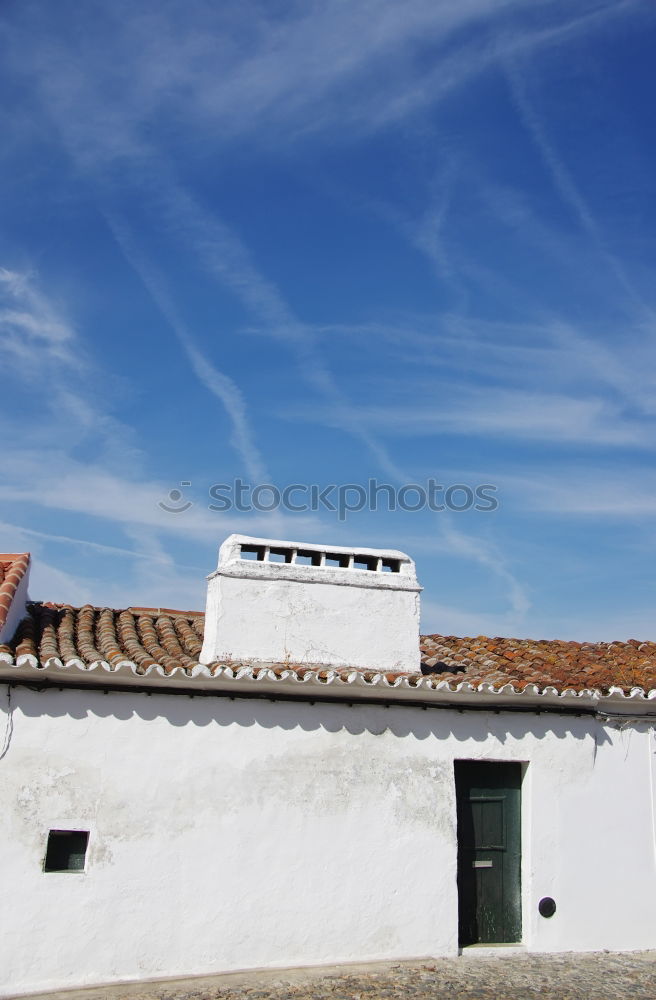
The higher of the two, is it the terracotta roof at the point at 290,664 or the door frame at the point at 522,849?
the terracotta roof at the point at 290,664

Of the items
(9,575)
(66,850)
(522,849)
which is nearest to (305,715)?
(66,850)

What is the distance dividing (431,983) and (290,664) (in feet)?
11.3

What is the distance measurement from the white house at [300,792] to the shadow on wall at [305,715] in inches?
0.8

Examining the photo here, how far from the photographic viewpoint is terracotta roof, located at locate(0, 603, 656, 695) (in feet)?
26.0

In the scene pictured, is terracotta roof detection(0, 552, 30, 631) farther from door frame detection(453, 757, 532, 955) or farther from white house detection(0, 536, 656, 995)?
door frame detection(453, 757, 532, 955)

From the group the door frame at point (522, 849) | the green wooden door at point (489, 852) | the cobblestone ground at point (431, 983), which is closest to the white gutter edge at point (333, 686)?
the door frame at point (522, 849)

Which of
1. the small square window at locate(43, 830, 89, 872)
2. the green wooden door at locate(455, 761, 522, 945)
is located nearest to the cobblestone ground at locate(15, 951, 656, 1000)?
the green wooden door at locate(455, 761, 522, 945)

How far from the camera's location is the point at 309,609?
9.55m

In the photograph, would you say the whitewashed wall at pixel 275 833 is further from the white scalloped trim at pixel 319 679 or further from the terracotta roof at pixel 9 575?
the terracotta roof at pixel 9 575

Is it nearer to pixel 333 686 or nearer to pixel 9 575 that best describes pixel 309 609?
pixel 333 686

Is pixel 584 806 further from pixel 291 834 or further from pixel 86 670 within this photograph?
pixel 86 670

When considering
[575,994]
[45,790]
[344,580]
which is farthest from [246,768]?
[575,994]

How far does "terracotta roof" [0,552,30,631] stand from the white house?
64mm

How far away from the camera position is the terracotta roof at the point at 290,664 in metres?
7.92
